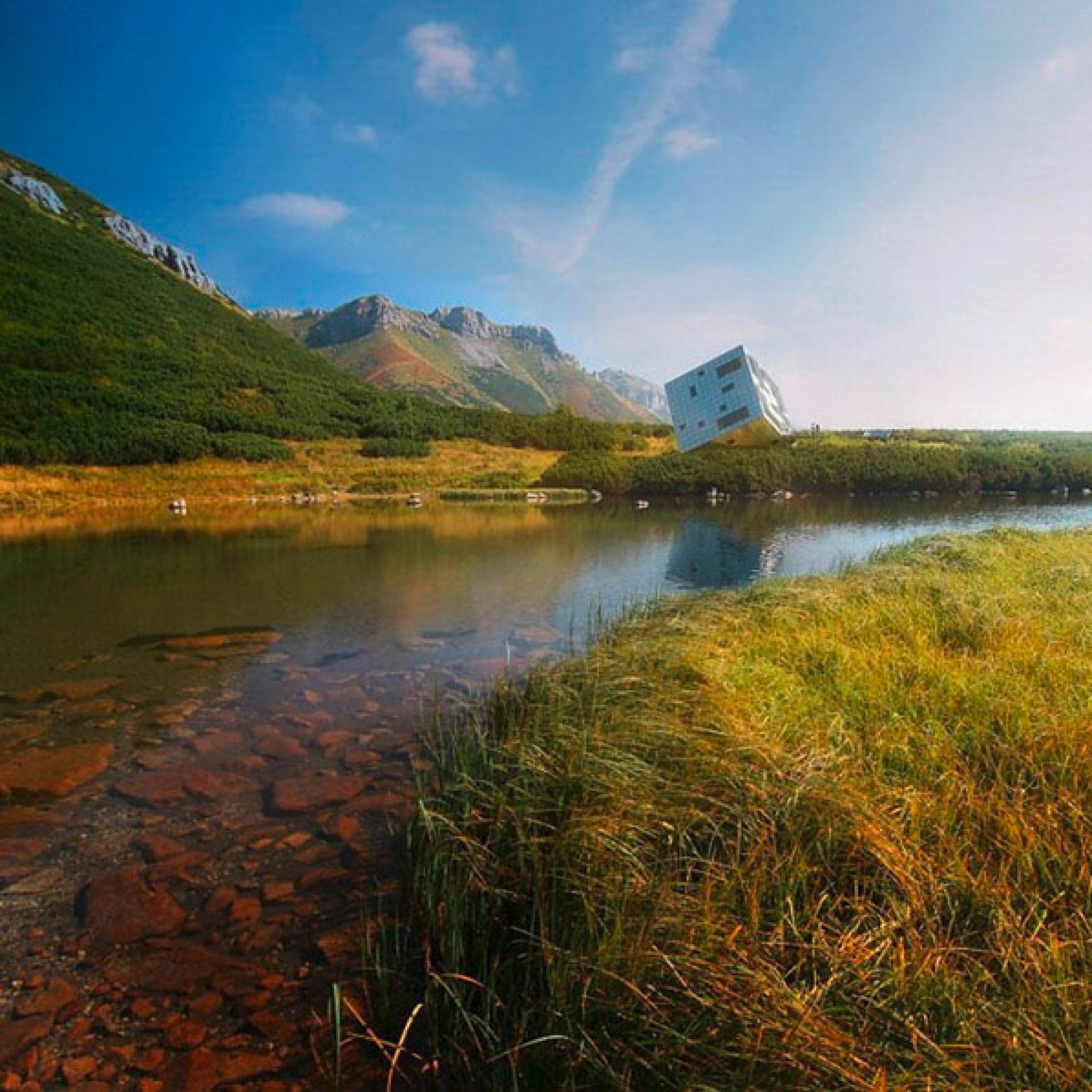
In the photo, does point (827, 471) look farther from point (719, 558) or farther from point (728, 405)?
point (719, 558)

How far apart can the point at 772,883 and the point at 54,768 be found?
8014 mm

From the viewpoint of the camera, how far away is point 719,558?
23.7m

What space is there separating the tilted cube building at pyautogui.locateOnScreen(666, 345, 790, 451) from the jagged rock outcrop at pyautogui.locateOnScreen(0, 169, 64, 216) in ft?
432

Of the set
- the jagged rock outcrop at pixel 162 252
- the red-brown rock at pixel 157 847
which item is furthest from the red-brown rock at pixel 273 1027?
the jagged rock outcrop at pixel 162 252

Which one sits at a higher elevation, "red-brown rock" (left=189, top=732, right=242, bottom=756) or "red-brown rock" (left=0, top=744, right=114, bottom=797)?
"red-brown rock" (left=0, top=744, right=114, bottom=797)

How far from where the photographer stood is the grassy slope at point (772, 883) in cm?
242

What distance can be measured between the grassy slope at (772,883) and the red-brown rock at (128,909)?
198 cm

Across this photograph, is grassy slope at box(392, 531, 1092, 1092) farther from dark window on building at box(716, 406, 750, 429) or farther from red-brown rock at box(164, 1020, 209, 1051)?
dark window on building at box(716, 406, 750, 429)

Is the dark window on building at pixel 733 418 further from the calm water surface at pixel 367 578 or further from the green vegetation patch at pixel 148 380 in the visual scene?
the green vegetation patch at pixel 148 380

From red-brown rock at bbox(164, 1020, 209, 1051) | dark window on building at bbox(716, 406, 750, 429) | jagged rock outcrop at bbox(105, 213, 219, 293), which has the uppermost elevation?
jagged rock outcrop at bbox(105, 213, 219, 293)

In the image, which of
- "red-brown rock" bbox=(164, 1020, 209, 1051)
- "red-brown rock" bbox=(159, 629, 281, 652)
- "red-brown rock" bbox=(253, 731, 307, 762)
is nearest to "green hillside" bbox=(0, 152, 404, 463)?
"red-brown rock" bbox=(159, 629, 281, 652)

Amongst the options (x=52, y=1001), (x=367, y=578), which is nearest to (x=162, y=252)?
(x=367, y=578)

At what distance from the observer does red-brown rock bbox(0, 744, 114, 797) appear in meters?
6.80

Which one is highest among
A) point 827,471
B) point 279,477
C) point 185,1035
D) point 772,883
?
point 279,477
